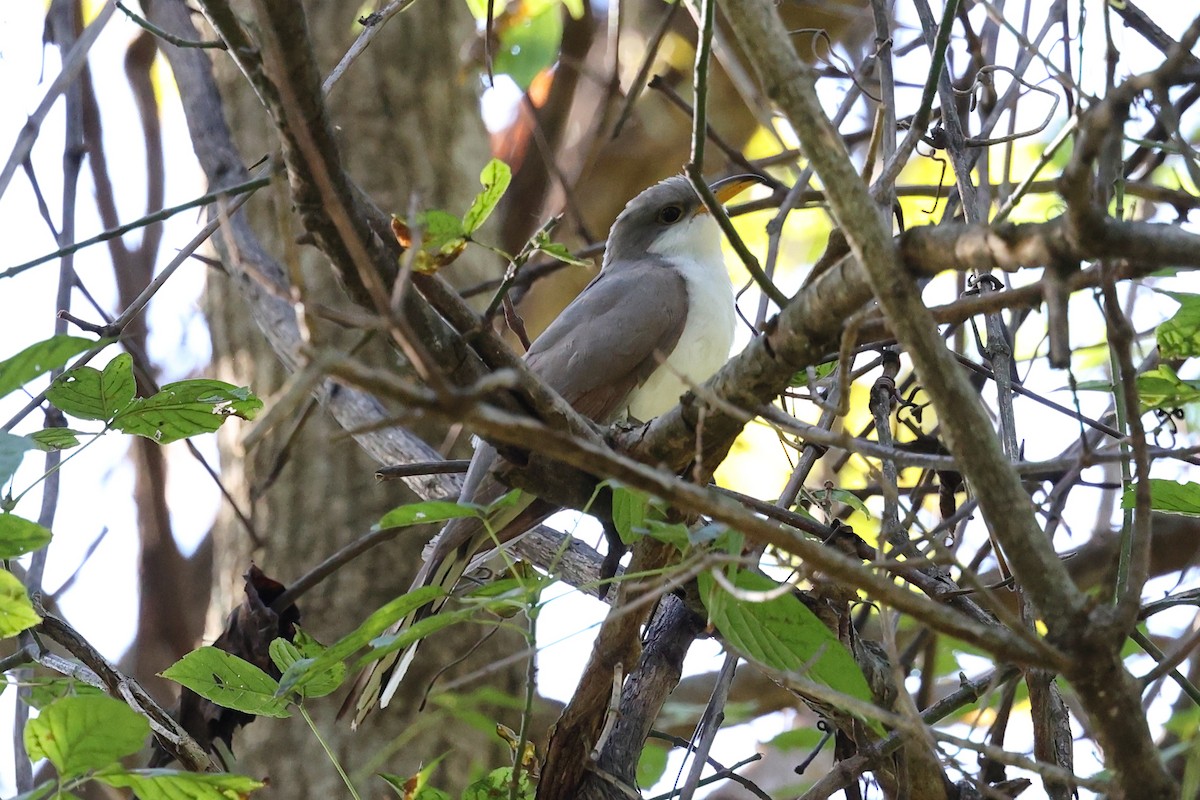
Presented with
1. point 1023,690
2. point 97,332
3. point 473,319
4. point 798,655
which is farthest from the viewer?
point 1023,690

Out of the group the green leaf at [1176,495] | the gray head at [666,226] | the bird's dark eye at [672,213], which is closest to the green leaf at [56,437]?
the green leaf at [1176,495]

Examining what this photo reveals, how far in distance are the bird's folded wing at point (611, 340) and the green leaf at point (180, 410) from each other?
1.38m

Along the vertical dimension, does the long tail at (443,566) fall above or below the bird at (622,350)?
below

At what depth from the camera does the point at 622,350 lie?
3.66 m

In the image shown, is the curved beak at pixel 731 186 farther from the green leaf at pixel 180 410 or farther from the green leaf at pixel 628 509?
the green leaf at pixel 628 509

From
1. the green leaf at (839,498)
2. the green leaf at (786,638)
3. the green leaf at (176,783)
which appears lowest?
the green leaf at (176,783)

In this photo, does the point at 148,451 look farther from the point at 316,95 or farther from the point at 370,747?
the point at 316,95

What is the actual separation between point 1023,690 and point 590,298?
194 centimetres

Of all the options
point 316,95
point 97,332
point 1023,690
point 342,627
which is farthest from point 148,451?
point 316,95

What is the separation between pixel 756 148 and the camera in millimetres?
6910

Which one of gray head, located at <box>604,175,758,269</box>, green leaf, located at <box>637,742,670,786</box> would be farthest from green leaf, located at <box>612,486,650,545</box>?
gray head, located at <box>604,175,758,269</box>

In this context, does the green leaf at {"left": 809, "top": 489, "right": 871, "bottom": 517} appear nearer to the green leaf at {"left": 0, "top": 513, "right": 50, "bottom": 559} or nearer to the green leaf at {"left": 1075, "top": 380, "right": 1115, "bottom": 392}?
the green leaf at {"left": 1075, "top": 380, "right": 1115, "bottom": 392}

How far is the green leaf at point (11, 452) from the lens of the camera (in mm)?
1646

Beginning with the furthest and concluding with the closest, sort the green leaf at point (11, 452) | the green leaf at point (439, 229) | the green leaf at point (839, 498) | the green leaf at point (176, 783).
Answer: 1. the green leaf at point (839, 498)
2. the green leaf at point (439, 229)
3. the green leaf at point (176, 783)
4. the green leaf at point (11, 452)
